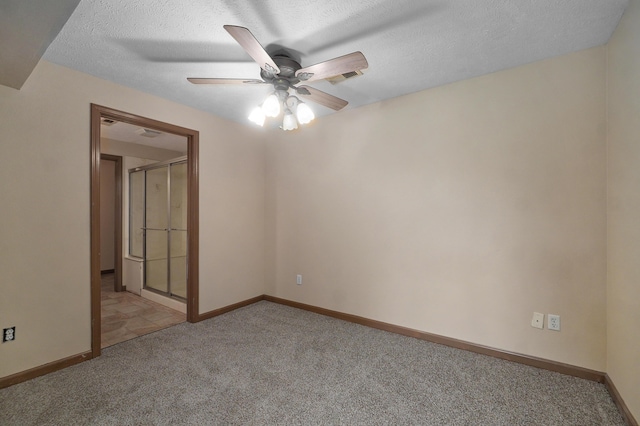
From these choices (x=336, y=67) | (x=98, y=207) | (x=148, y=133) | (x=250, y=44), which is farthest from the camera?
(x=148, y=133)

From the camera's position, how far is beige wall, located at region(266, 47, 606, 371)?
2.04 metres

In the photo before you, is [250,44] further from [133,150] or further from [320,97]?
[133,150]

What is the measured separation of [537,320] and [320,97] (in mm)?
2395

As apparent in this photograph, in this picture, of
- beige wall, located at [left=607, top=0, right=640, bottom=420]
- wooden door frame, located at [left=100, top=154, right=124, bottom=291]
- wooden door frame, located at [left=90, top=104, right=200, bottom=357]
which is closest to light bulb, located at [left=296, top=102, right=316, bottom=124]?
wooden door frame, located at [left=90, top=104, right=200, bottom=357]

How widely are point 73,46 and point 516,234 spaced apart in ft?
11.7

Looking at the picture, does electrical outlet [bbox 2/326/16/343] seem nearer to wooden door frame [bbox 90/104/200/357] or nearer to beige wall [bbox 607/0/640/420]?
wooden door frame [bbox 90/104/200/357]

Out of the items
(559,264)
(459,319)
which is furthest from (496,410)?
(559,264)

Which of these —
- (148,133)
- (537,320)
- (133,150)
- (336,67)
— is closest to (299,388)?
(537,320)

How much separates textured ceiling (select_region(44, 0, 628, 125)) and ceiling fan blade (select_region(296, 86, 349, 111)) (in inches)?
10.8

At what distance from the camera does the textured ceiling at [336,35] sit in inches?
63.4

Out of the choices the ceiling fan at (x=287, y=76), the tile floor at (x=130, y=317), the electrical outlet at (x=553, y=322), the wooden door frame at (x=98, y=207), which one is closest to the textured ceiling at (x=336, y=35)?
the ceiling fan at (x=287, y=76)

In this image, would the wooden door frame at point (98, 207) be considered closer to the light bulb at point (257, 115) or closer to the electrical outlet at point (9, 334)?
the electrical outlet at point (9, 334)

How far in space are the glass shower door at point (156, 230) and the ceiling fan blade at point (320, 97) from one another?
292 centimetres

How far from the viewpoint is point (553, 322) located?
212cm
